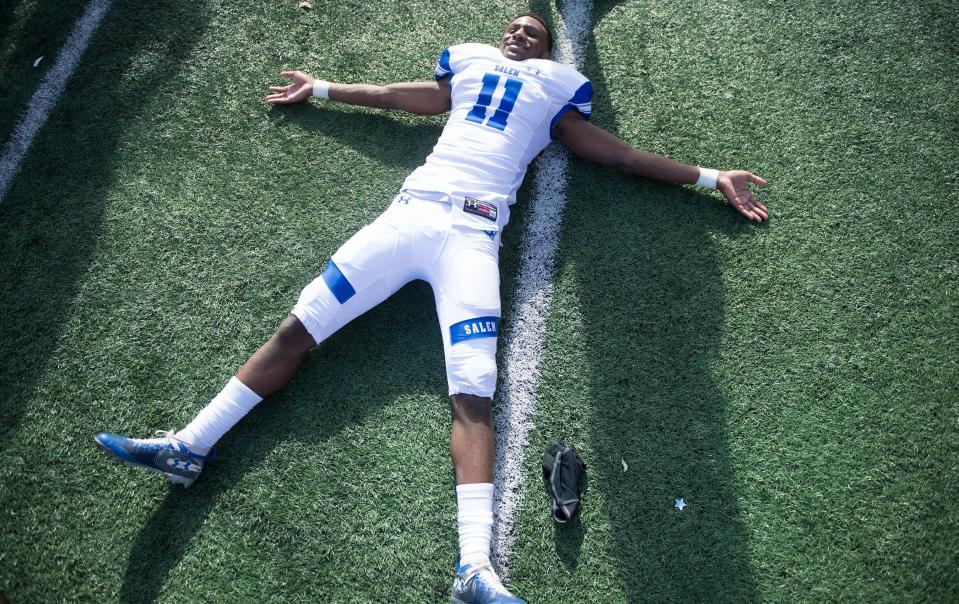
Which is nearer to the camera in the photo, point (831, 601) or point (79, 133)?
point (831, 601)

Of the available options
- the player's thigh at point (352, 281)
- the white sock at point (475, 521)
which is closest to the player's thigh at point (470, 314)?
the player's thigh at point (352, 281)

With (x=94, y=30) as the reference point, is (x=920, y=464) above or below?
below

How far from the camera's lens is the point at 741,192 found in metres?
3.43

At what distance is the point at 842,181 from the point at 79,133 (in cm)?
475

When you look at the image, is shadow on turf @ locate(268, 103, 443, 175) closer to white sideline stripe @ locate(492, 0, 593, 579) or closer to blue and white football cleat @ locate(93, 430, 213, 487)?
white sideline stripe @ locate(492, 0, 593, 579)

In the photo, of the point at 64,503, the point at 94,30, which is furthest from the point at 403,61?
the point at 64,503

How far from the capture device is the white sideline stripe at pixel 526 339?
2.86m

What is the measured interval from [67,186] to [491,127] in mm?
2623

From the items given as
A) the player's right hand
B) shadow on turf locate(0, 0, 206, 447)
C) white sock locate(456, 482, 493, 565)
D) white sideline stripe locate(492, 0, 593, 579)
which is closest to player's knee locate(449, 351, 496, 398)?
white sideline stripe locate(492, 0, 593, 579)

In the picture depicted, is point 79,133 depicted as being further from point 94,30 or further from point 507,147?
point 507,147

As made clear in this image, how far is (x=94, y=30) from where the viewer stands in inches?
162

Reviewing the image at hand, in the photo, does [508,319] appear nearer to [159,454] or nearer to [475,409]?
[475,409]

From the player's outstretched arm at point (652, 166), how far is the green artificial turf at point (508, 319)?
12 centimetres

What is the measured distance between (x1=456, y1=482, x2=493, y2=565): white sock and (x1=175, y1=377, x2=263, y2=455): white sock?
1141 millimetres
